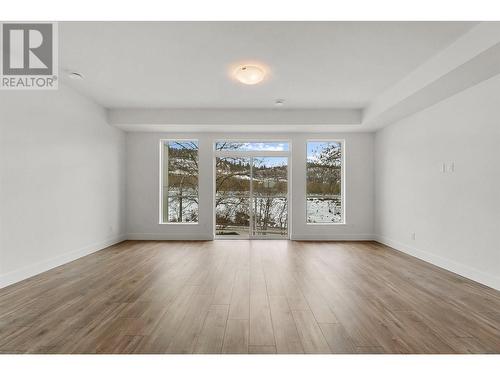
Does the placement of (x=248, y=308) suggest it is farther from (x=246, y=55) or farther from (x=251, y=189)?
(x=251, y=189)

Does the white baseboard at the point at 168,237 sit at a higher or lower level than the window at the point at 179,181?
lower

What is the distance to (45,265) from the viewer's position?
3963 millimetres

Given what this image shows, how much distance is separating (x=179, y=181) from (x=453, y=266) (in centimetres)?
548

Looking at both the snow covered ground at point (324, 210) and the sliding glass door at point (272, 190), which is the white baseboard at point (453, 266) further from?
the sliding glass door at point (272, 190)

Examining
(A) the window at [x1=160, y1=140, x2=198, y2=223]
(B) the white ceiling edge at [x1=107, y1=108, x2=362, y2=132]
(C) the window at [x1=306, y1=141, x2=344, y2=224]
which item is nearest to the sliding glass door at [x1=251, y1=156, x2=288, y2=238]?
(C) the window at [x1=306, y1=141, x2=344, y2=224]

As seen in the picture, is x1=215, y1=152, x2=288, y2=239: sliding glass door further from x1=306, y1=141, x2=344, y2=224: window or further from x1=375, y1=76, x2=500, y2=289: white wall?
x1=375, y1=76, x2=500, y2=289: white wall

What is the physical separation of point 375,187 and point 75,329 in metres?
6.18

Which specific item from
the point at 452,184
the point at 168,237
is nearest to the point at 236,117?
the point at 168,237

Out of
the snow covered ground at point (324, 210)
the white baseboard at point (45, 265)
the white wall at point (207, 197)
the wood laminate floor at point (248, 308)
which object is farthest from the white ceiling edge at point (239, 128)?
the wood laminate floor at point (248, 308)

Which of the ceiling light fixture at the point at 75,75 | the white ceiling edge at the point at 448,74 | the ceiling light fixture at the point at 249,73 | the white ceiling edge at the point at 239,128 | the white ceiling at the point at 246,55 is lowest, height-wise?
the white ceiling edge at the point at 239,128

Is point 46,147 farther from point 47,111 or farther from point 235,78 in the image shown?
point 235,78

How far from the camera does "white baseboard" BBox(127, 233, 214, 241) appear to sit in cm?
661

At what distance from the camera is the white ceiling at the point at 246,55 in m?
2.94

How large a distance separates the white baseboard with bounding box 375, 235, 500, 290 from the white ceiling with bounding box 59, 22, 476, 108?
2.74 m
